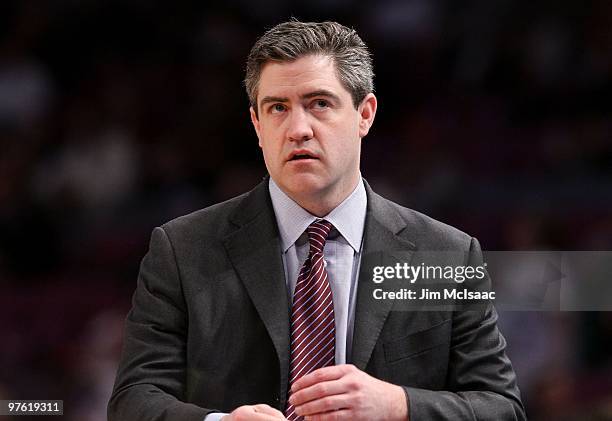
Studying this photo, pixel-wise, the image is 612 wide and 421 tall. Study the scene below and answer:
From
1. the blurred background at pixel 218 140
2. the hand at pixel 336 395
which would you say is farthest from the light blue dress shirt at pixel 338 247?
the blurred background at pixel 218 140

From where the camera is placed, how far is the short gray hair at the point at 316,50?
4.24ft

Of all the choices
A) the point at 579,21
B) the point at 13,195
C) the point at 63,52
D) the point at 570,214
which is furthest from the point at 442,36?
the point at 13,195

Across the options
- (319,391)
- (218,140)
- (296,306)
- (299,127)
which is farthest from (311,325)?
(218,140)

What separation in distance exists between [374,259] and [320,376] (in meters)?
0.21

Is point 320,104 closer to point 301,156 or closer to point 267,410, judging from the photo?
point 301,156

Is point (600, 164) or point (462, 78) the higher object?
point (462, 78)

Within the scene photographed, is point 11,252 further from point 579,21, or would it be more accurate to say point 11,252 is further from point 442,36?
point 579,21

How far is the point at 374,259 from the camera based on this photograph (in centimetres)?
133

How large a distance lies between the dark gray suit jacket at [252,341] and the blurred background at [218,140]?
76cm

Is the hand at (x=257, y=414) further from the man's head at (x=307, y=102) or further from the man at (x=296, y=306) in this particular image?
the man's head at (x=307, y=102)

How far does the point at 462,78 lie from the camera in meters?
2.49

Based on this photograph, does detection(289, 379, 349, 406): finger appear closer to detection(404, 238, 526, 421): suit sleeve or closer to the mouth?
detection(404, 238, 526, 421): suit sleeve

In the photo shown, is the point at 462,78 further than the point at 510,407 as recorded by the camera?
Yes

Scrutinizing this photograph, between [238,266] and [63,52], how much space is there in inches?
52.2
